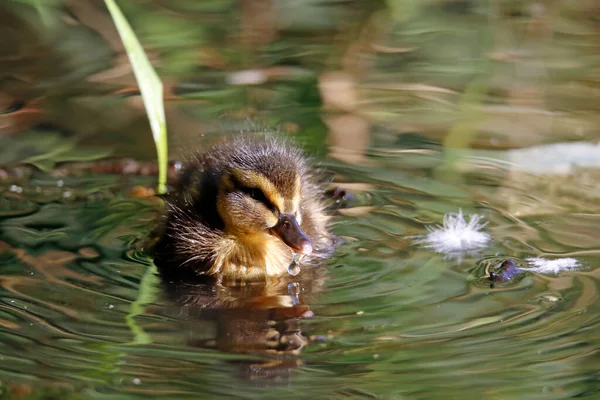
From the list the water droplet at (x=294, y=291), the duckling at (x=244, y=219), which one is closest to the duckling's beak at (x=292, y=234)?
the duckling at (x=244, y=219)

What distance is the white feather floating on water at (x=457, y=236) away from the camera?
393 centimetres

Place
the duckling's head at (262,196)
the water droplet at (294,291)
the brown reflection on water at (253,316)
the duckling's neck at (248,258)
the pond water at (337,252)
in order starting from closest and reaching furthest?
the pond water at (337,252) → the brown reflection on water at (253,316) → the water droplet at (294,291) → the duckling's head at (262,196) → the duckling's neck at (248,258)

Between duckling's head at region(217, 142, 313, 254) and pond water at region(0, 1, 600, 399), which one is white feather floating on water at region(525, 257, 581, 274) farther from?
duckling's head at region(217, 142, 313, 254)

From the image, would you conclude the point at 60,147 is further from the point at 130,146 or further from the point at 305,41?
the point at 305,41

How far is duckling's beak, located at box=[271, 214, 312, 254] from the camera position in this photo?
11.9 ft

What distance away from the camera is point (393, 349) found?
3.09 meters

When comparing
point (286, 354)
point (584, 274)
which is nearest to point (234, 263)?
point (286, 354)

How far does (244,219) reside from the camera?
12.5 ft

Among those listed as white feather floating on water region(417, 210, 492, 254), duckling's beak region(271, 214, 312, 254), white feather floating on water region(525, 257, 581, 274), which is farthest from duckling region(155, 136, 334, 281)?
white feather floating on water region(525, 257, 581, 274)

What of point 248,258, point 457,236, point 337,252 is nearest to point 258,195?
point 248,258

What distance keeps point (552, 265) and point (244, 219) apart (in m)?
1.06

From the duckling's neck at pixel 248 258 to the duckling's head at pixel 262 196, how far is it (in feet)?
0.05

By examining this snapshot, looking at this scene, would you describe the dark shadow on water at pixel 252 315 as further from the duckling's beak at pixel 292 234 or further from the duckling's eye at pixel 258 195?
the duckling's eye at pixel 258 195

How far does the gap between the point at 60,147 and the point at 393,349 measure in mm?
2468
